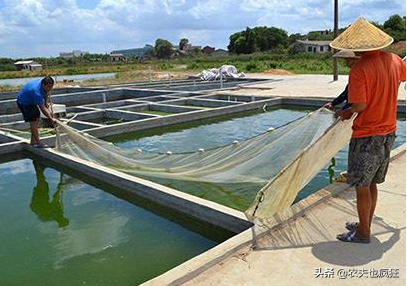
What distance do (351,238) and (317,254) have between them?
35 cm

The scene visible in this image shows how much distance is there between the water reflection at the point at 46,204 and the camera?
481 cm

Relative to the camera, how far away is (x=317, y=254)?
2.91 meters

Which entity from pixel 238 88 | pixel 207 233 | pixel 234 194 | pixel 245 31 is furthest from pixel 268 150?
pixel 245 31

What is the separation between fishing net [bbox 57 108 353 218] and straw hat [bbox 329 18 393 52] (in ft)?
2.11

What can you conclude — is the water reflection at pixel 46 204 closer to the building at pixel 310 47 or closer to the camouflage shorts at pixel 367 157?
the camouflage shorts at pixel 367 157

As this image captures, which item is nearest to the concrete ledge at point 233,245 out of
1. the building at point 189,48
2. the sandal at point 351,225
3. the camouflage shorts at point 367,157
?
the sandal at point 351,225

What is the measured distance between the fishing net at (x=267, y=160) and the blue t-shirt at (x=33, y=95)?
178 centimetres

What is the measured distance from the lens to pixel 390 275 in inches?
103

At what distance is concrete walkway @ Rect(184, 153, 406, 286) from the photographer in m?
2.62

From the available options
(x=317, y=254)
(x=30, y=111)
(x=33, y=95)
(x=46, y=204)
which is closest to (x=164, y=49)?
(x=30, y=111)

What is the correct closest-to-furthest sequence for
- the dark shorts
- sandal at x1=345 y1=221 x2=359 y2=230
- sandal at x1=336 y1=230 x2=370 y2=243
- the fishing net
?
sandal at x1=336 y1=230 x2=370 y2=243
sandal at x1=345 y1=221 x2=359 y2=230
the fishing net
the dark shorts

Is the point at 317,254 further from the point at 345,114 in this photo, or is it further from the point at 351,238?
the point at 345,114

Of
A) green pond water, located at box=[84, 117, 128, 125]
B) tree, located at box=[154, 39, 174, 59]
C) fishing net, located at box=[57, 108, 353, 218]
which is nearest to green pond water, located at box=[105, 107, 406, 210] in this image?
fishing net, located at box=[57, 108, 353, 218]

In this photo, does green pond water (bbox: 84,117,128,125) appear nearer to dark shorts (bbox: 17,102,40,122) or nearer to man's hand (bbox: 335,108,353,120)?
dark shorts (bbox: 17,102,40,122)
